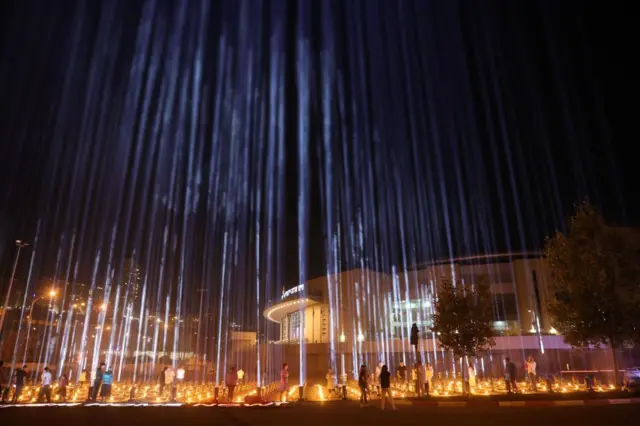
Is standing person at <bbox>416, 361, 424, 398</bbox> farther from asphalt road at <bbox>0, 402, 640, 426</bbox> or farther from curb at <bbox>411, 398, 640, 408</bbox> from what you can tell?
asphalt road at <bbox>0, 402, 640, 426</bbox>

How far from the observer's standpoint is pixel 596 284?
22641 mm

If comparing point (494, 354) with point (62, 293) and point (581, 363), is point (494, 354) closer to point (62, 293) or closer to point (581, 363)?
point (581, 363)

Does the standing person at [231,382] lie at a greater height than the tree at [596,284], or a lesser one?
lesser

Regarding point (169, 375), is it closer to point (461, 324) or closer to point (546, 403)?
point (461, 324)

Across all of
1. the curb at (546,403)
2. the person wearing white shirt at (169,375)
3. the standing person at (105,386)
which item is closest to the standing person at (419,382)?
the curb at (546,403)

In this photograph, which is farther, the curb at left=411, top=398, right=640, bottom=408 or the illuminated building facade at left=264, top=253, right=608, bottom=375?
the illuminated building facade at left=264, top=253, right=608, bottom=375

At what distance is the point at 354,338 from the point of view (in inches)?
2136

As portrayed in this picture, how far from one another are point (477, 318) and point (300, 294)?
3738cm

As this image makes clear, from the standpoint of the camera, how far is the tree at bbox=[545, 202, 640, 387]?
22.2 meters

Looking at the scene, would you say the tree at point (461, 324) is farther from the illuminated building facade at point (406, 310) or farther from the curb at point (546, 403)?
the illuminated building facade at point (406, 310)

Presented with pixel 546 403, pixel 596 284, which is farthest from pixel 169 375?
pixel 596 284

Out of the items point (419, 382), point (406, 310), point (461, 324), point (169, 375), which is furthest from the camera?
point (406, 310)

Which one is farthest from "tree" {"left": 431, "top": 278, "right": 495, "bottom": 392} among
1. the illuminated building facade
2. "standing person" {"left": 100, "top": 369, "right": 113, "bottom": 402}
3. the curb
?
the illuminated building facade

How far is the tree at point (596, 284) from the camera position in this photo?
72.7ft
